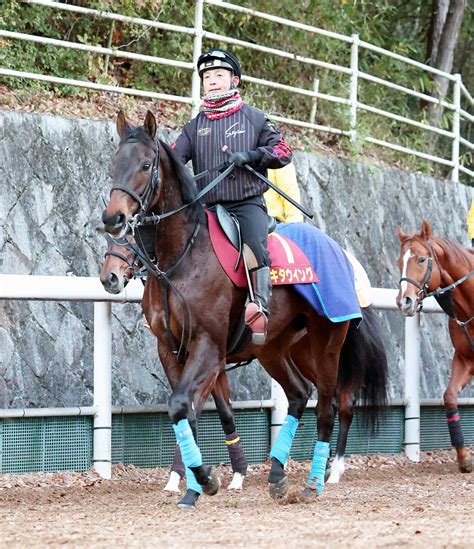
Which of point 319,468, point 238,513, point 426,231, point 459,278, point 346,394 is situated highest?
point 426,231

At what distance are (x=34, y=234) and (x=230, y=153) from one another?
3.63 m

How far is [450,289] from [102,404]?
12.4 feet

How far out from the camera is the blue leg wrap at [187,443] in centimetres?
702

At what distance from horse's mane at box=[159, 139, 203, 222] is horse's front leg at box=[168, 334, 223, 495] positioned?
88cm

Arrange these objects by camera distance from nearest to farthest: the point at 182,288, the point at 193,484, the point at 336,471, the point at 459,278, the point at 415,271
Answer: the point at 193,484, the point at 182,288, the point at 336,471, the point at 415,271, the point at 459,278

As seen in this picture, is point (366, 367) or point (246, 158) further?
point (366, 367)

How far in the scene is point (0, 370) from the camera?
996 cm

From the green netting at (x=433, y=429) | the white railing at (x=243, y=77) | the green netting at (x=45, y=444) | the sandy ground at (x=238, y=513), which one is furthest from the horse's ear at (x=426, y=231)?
the green netting at (x=45, y=444)

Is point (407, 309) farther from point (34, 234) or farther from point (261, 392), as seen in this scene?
point (34, 234)

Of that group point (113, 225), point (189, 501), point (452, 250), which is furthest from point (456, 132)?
point (113, 225)

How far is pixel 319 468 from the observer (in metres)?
8.40

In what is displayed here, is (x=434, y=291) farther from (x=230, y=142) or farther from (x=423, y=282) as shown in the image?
(x=230, y=142)

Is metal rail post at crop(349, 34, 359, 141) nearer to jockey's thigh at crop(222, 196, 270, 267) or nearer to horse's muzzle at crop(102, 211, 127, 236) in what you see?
jockey's thigh at crop(222, 196, 270, 267)

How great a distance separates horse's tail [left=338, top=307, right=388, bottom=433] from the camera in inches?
372
